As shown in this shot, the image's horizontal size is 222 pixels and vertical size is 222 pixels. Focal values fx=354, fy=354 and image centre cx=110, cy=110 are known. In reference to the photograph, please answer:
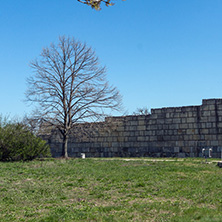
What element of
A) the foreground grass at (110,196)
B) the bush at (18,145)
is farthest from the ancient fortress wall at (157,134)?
the foreground grass at (110,196)

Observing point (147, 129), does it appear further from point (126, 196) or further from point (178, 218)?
point (178, 218)

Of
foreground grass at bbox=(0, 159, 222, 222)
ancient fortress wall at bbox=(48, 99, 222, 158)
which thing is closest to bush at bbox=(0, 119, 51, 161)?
ancient fortress wall at bbox=(48, 99, 222, 158)

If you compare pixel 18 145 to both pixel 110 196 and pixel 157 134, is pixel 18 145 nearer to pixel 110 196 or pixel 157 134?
pixel 157 134

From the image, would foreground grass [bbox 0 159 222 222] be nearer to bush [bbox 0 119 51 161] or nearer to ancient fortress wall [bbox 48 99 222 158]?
bush [bbox 0 119 51 161]

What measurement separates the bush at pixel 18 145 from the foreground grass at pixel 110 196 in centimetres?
674

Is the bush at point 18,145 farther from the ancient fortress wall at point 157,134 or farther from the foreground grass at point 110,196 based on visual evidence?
the foreground grass at point 110,196

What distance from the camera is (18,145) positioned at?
68.8 ft

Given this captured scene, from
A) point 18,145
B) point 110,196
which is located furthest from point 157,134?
point 110,196

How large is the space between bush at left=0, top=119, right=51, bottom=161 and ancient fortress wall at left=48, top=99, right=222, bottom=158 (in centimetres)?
482

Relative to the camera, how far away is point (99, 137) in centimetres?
2731

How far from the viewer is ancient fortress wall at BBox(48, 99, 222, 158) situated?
23500 millimetres

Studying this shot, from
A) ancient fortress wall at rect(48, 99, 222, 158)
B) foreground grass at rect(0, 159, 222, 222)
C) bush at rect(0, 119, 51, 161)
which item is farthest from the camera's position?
ancient fortress wall at rect(48, 99, 222, 158)

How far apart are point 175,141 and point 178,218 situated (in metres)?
18.2

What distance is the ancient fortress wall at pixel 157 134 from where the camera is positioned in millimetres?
23500
